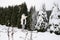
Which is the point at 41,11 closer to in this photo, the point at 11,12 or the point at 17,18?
the point at 17,18

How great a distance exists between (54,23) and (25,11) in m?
5.00

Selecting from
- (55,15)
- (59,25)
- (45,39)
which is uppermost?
(55,15)

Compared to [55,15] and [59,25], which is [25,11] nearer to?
[55,15]

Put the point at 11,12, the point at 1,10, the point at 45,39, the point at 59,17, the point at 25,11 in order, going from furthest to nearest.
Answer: the point at 1,10 < the point at 11,12 < the point at 25,11 < the point at 59,17 < the point at 45,39

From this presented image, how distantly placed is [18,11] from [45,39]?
7684 mm

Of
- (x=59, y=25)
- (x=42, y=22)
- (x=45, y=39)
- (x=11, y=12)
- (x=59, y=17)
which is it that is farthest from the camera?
(x=11, y=12)

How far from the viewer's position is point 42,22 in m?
12.3

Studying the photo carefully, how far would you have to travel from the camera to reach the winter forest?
1085 centimetres

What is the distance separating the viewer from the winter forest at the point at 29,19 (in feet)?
35.6

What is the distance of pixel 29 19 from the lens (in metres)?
14.0

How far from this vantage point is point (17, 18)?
1566 cm

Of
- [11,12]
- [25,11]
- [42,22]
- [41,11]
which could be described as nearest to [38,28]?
[42,22]

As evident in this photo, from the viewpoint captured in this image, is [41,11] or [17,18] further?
[17,18]

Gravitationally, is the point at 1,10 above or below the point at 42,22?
above
